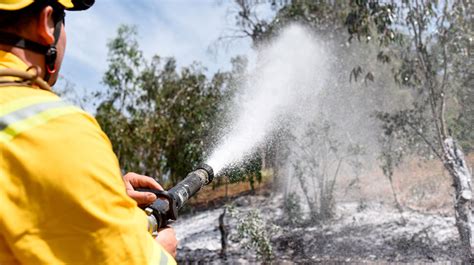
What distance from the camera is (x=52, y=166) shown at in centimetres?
80

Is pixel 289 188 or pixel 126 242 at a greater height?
pixel 126 242

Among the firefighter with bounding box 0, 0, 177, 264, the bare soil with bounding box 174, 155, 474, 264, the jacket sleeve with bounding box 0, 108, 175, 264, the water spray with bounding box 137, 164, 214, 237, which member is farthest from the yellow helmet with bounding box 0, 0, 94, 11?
the bare soil with bounding box 174, 155, 474, 264

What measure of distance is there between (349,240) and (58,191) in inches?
374

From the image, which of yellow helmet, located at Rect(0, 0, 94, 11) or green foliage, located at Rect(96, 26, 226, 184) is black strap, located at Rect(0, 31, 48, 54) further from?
green foliage, located at Rect(96, 26, 226, 184)

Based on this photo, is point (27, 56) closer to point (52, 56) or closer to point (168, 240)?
point (52, 56)

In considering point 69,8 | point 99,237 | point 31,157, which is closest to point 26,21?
point 69,8

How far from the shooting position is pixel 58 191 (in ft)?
2.64

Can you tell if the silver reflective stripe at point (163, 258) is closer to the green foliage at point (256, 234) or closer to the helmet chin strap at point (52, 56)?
the helmet chin strap at point (52, 56)

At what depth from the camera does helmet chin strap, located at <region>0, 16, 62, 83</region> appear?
0.99 metres

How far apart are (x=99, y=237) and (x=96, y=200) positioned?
0.21ft

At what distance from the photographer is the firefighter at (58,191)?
0.81m

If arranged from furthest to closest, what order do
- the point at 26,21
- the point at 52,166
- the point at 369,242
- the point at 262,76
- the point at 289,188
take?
1. the point at 289,188
2. the point at 262,76
3. the point at 369,242
4. the point at 26,21
5. the point at 52,166

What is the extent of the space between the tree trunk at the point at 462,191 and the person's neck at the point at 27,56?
21.0ft

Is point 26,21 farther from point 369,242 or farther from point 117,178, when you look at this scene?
point 369,242
